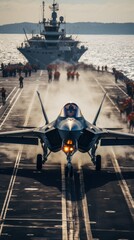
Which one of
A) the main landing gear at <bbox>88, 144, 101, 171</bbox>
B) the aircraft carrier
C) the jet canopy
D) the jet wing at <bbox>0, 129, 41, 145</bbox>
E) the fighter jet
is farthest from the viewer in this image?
the jet wing at <bbox>0, 129, 41, 145</bbox>

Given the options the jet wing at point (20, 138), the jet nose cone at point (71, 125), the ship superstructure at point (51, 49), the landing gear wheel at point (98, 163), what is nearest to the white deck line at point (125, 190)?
the landing gear wheel at point (98, 163)

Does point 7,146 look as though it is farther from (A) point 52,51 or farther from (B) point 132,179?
(A) point 52,51

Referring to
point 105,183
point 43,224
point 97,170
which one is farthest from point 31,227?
point 97,170

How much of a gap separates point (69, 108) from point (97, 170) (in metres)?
4.29

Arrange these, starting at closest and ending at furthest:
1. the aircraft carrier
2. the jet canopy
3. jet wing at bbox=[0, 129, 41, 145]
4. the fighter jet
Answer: the aircraft carrier
the fighter jet
the jet canopy
jet wing at bbox=[0, 129, 41, 145]

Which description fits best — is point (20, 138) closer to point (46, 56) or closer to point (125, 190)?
point (125, 190)

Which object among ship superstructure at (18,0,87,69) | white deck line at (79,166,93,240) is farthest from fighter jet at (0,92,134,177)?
ship superstructure at (18,0,87,69)

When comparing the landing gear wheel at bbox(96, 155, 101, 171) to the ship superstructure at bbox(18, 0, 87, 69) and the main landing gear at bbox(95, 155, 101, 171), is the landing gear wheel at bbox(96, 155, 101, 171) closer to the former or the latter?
the main landing gear at bbox(95, 155, 101, 171)

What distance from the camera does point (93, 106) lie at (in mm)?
64062

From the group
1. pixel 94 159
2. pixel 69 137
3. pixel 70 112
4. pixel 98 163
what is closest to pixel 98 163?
pixel 98 163

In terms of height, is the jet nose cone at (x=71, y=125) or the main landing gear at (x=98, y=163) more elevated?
the jet nose cone at (x=71, y=125)

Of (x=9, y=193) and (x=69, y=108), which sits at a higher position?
(x=69, y=108)

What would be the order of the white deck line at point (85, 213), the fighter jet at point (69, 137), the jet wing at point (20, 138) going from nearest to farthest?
1. the white deck line at point (85, 213)
2. the fighter jet at point (69, 137)
3. the jet wing at point (20, 138)

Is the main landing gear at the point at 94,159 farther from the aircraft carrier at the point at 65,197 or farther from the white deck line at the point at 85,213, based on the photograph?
the white deck line at the point at 85,213
